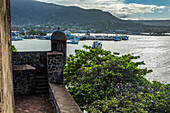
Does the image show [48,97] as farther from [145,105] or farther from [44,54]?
[145,105]

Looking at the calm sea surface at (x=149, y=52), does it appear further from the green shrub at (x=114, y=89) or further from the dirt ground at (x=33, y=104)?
the dirt ground at (x=33, y=104)

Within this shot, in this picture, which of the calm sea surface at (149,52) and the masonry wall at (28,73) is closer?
the masonry wall at (28,73)

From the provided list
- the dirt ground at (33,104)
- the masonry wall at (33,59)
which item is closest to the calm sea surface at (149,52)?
the masonry wall at (33,59)

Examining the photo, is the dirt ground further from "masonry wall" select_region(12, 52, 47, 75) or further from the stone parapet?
"masonry wall" select_region(12, 52, 47, 75)

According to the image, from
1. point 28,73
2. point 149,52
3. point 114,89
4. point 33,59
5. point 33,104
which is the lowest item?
point 149,52

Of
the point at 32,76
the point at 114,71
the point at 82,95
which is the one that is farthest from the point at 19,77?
the point at 114,71

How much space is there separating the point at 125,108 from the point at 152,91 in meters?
1.57

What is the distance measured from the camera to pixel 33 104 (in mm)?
5953

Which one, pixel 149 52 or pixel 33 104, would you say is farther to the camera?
pixel 149 52

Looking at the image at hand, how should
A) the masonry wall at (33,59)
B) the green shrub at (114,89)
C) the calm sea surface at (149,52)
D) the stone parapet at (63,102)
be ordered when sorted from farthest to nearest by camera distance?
the calm sea surface at (149,52), the masonry wall at (33,59), the green shrub at (114,89), the stone parapet at (63,102)

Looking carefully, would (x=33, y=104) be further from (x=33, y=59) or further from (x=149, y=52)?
(x=149, y=52)

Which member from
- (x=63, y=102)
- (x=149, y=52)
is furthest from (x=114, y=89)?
(x=149, y=52)

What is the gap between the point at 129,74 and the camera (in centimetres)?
663

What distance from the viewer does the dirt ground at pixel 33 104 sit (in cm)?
553
